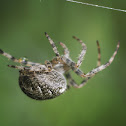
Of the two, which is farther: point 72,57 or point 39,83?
point 72,57

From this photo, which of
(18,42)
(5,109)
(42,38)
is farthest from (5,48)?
(5,109)

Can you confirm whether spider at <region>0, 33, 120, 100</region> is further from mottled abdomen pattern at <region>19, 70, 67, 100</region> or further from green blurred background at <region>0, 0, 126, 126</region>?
green blurred background at <region>0, 0, 126, 126</region>

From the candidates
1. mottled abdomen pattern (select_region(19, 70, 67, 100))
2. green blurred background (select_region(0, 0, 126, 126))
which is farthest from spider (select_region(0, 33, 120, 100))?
green blurred background (select_region(0, 0, 126, 126))

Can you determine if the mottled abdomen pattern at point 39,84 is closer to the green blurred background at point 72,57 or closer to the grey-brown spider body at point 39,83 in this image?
the grey-brown spider body at point 39,83

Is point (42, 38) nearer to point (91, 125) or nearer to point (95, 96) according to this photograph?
point (95, 96)

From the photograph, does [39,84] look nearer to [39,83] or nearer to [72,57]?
[39,83]

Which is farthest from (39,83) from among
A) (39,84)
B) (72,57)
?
(72,57)

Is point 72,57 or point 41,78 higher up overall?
point 72,57
